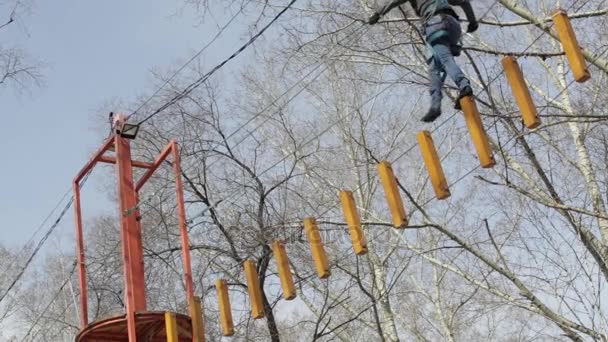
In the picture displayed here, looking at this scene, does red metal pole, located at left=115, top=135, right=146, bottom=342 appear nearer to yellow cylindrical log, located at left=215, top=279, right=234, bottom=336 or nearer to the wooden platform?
the wooden platform

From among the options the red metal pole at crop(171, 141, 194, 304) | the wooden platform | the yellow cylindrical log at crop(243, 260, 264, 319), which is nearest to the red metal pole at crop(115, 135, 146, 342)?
the wooden platform

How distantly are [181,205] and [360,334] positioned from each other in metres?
9.24

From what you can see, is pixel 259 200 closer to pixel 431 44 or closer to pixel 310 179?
pixel 310 179

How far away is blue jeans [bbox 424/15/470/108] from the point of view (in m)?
6.76

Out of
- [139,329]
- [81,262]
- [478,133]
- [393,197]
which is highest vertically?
[81,262]

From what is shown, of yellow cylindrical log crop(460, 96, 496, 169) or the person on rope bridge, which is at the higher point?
the person on rope bridge

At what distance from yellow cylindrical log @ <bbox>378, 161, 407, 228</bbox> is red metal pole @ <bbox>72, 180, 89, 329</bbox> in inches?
211

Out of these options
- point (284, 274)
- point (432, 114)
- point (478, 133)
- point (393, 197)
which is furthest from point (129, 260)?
point (478, 133)

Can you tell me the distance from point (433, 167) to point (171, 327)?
399cm

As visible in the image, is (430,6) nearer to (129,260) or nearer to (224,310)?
(224,310)

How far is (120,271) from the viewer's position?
48.0ft

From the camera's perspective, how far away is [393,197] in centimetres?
679

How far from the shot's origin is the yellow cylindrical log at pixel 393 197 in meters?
6.75

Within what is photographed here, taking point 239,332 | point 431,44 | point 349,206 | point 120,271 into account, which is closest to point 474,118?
point 431,44
